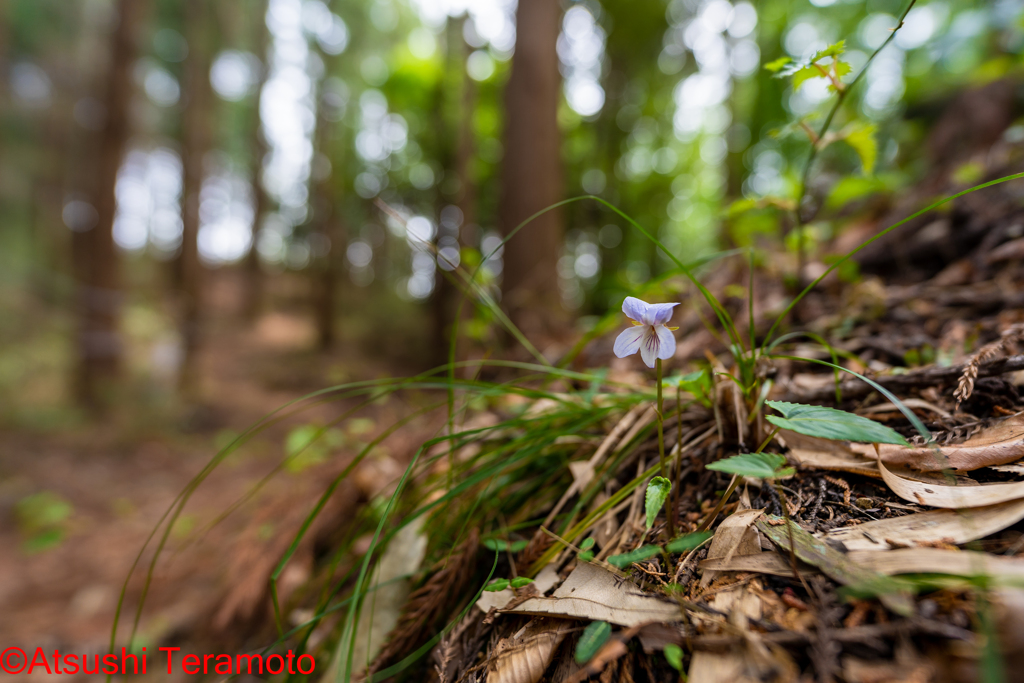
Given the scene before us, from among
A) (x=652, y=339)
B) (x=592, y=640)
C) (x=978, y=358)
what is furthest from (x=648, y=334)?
(x=978, y=358)

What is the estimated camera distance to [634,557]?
2.31 ft

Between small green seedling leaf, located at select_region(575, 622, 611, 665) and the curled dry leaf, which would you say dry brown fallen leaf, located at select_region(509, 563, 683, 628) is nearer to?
small green seedling leaf, located at select_region(575, 622, 611, 665)

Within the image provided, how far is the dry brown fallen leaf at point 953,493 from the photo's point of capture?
2.09ft

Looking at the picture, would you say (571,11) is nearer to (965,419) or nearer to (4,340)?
(965,419)

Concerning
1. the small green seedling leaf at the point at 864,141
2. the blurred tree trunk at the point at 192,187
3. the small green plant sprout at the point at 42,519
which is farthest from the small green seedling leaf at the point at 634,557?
the blurred tree trunk at the point at 192,187

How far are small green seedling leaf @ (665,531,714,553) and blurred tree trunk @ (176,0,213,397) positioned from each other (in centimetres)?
764

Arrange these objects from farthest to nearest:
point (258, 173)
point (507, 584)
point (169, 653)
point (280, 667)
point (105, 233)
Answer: point (258, 173) → point (105, 233) → point (169, 653) → point (280, 667) → point (507, 584)

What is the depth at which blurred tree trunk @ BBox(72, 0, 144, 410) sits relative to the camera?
18.1 feet

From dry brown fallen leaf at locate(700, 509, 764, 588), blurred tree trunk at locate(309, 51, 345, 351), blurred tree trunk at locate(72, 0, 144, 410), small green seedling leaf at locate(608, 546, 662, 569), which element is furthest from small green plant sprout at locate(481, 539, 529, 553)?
blurred tree trunk at locate(309, 51, 345, 351)

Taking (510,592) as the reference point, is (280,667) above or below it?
below

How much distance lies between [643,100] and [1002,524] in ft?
28.7

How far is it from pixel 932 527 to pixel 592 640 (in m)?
0.51

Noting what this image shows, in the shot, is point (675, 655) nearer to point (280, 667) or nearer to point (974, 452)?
point (974, 452)

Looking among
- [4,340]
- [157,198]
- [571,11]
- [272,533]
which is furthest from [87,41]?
[272,533]
